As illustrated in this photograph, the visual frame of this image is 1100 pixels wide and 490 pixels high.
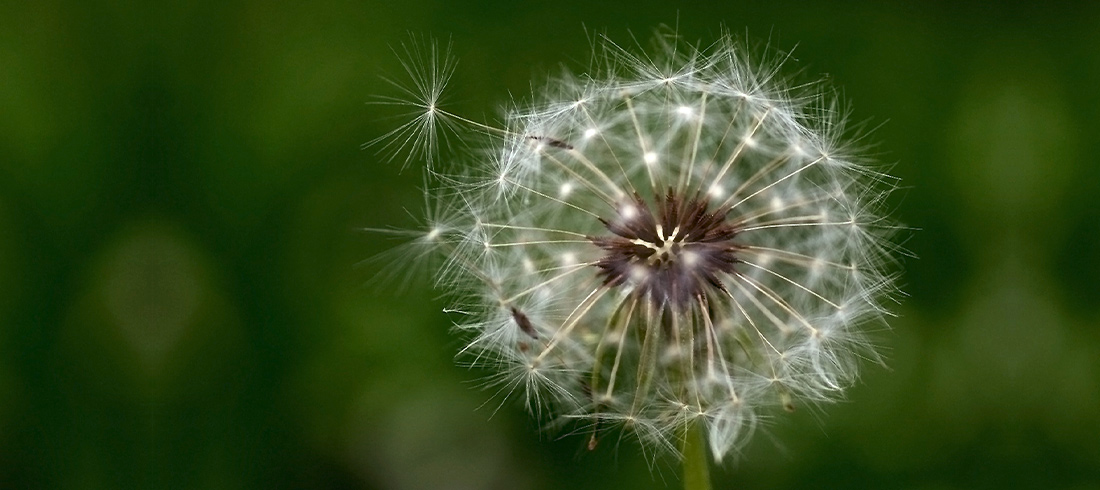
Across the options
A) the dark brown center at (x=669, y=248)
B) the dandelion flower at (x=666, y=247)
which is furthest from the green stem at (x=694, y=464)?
the dark brown center at (x=669, y=248)

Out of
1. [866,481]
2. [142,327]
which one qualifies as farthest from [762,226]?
[142,327]

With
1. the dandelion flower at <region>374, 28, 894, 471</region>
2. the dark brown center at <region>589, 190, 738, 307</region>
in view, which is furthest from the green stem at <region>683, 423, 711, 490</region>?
the dark brown center at <region>589, 190, 738, 307</region>

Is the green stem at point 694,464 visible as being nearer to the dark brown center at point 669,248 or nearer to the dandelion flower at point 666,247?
the dandelion flower at point 666,247

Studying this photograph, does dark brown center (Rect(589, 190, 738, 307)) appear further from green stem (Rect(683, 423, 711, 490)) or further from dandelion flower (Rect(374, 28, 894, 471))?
green stem (Rect(683, 423, 711, 490))

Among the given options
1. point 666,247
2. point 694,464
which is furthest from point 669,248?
point 694,464

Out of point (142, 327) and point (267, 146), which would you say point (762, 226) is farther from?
point (142, 327)
